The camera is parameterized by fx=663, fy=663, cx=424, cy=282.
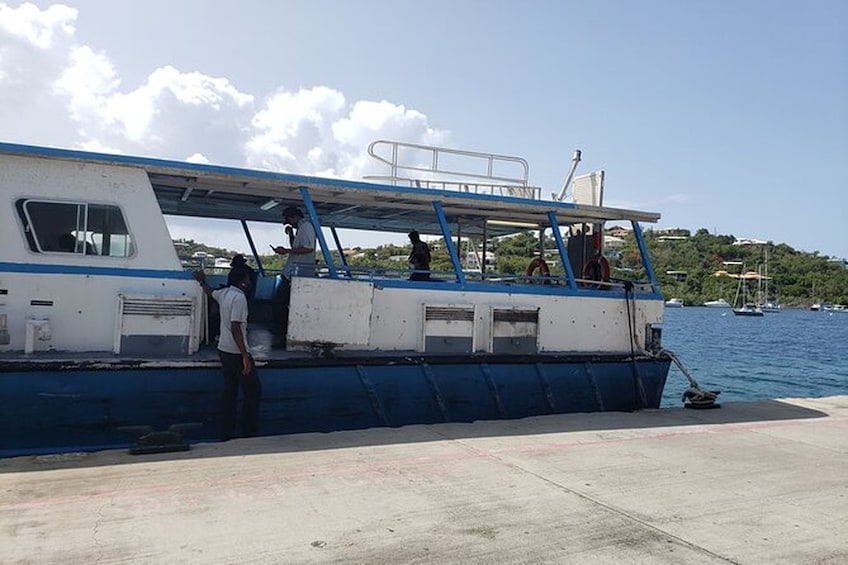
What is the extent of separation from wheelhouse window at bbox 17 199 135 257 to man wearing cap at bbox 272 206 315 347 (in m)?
1.83

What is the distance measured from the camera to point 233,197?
→ 886 cm

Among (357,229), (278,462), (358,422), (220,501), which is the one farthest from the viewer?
(357,229)

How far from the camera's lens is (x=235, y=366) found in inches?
259

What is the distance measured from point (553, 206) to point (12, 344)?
652 cm

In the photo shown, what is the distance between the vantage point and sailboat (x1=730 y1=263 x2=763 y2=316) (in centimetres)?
→ 8104

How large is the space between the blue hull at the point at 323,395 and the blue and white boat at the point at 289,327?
17 mm

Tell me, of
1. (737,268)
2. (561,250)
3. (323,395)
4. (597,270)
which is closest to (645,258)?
(597,270)

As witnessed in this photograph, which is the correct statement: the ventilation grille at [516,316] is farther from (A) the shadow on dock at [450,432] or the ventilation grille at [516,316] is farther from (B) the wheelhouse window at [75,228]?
(B) the wheelhouse window at [75,228]

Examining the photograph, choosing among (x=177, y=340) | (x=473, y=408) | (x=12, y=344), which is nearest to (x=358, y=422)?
(x=473, y=408)

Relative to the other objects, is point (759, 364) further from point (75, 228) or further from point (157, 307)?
point (75, 228)

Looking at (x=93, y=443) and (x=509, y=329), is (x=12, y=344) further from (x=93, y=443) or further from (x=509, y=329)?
(x=509, y=329)

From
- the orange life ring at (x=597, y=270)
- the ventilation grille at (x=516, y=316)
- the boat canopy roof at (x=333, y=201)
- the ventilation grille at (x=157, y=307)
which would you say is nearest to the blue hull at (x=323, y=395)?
the ventilation grille at (x=516, y=316)

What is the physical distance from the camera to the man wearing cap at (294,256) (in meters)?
8.06

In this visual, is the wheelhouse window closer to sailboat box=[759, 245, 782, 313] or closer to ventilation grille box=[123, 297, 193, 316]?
ventilation grille box=[123, 297, 193, 316]
